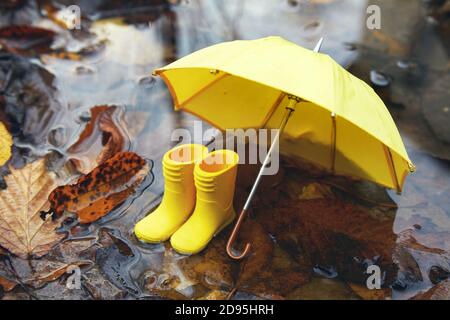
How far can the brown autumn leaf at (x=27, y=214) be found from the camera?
2496 millimetres

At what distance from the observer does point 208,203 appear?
8.26ft

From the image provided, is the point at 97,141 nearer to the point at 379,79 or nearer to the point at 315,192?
the point at 315,192

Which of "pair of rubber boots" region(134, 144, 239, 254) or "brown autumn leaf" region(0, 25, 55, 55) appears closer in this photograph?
"pair of rubber boots" region(134, 144, 239, 254)

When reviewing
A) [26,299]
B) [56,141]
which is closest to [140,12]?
[56,141]

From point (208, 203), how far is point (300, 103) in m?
0.87

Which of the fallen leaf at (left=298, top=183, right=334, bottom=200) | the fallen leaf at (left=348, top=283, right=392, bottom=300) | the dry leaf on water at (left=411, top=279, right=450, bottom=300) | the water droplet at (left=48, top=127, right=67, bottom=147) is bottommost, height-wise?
the dry leaf on water at (left=411, top=279, right=450, bottom=300)

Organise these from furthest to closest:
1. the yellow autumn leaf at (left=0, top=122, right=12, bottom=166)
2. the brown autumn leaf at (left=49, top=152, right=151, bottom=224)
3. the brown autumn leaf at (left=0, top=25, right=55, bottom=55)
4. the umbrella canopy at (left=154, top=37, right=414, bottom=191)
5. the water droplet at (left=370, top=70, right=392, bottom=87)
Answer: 1. the brown autumn leaf at (left=0, top=25, right=55, bottom=55)
2. the water droplet at (left=370, top=70, right=392, bottom=87)
3. the yellow autumn leaf at (left=0, top=122, right=12, bottom=166)
4. the brown autumn leaf at (left=49, top=152, right=151, bottom=224)
5. the umbrella canopy at (left=154, top=37, right=414, bottom=191)

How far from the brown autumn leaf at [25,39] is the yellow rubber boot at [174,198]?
2.45m

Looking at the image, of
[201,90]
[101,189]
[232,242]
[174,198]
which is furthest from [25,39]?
[232,242]

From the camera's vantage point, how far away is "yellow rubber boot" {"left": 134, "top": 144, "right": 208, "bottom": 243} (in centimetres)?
247

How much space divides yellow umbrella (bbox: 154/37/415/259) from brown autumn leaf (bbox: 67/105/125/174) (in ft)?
2.28

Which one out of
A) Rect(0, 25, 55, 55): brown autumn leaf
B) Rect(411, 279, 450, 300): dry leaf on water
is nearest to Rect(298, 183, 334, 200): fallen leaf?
Rect(411, 279, 450, 300): dry leaf on water

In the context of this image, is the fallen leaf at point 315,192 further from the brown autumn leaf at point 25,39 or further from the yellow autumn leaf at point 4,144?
the brown autumn leaf at point 25,39

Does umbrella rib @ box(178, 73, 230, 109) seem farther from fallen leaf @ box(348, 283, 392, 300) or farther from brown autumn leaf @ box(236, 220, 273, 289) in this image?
fallen leaf @ box(348, 283, 392, 300)
